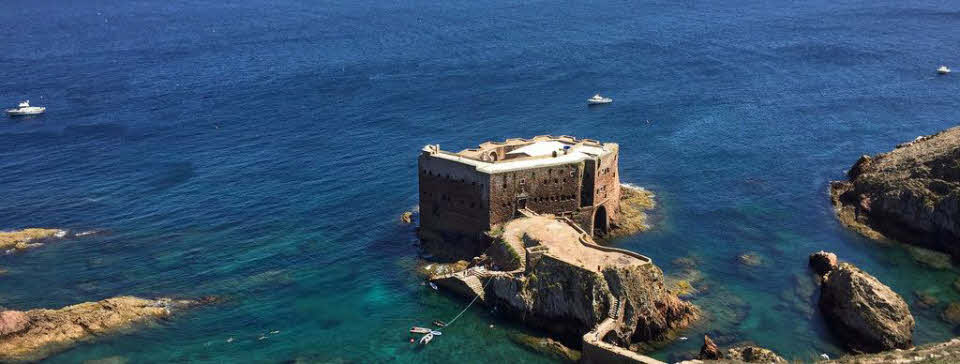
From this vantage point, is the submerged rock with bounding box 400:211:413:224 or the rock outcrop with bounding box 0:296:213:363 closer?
→ the rock outcrop with bounding box 0:296:213:363

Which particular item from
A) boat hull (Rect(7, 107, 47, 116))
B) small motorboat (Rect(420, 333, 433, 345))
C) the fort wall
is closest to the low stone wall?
small motorboat (Rect(420, 333, 433, 345))

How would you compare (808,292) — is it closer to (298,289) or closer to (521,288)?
(521,288)

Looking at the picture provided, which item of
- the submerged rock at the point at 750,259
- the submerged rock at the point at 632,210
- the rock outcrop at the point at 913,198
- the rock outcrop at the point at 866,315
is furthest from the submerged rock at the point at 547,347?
the rock outcrop at the point at 913,198

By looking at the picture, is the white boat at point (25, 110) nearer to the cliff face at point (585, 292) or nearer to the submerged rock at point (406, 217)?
the submerged rock at point (406, 217)

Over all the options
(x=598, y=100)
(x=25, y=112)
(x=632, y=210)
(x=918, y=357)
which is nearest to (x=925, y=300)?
(x=918, y=357)

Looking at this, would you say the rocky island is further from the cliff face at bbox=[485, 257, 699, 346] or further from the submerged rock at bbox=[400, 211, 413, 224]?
the submerged rock at bbox=[400, 211, 413, 224]

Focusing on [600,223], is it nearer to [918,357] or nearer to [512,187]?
[512,187]

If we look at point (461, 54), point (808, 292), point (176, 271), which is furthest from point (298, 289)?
point (461, 54)
